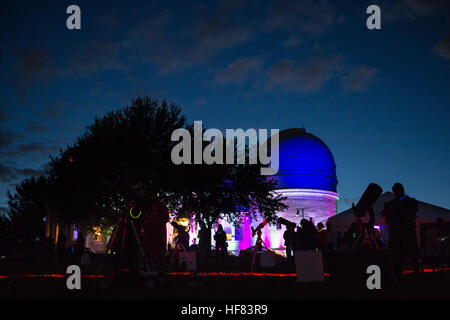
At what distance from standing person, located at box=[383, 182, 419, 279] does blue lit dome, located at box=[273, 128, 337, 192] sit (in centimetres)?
3943

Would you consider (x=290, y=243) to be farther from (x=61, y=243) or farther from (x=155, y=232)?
(x=61, y=243)

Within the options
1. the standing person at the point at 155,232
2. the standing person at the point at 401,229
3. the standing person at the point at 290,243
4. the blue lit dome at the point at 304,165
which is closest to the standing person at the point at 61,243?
the standing person at the point at 290,243

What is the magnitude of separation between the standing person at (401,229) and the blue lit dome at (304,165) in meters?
39.4

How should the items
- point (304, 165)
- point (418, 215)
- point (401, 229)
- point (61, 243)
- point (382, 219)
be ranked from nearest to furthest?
point (401, 229) → point (61, 243) → point (418, 215) → point (382, 219) → point (304, 165)

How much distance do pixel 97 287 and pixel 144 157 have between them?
52.5 feet

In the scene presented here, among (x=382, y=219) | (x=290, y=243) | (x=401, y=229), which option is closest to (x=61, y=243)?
(x=290, y=243)

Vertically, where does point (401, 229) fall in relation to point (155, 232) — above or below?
above

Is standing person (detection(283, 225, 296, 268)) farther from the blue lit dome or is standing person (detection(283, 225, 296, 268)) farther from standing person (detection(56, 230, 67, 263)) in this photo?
the blue lit dome

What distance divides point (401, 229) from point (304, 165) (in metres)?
40.1

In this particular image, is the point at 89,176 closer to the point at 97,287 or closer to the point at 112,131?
the point at 112,131

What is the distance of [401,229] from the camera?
10.2 meters

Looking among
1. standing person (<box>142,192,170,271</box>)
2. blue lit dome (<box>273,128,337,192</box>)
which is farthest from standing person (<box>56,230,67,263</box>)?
blue lit dome (<box>273,128,337,192</box>)

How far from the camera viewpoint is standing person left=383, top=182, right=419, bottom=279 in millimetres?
10117

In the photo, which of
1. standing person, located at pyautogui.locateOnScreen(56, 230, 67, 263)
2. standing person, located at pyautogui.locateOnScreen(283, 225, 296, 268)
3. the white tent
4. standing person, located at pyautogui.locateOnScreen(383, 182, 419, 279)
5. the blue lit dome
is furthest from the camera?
the blue lit dome
